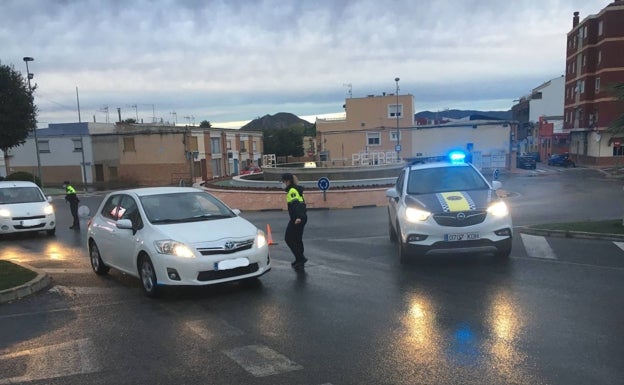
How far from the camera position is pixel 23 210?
15.1 metres

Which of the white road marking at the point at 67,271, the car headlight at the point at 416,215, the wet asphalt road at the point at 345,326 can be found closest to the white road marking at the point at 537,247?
the wet asphalt road at the point at 345,326

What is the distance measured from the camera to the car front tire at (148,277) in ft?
22.9

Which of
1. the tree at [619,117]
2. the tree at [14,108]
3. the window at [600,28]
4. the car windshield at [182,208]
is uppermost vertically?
the window at [600,28]

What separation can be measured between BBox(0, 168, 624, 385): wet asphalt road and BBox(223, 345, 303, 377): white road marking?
0.06 feet

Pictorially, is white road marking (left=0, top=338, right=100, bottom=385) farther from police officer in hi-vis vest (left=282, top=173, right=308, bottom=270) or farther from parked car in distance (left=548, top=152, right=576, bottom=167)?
parked car in distance (left=548, top=152, right=576, bottom=167)

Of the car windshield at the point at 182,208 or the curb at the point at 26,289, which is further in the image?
the car windshield at the point at 182,208

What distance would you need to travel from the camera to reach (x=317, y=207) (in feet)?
78.4

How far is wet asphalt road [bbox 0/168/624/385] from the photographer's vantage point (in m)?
Result: 4.46

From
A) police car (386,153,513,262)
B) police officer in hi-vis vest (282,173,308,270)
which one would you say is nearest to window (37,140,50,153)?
police officer in hi-vis vest (282,173,308,270)

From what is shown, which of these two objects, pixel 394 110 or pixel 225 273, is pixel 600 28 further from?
pixel 225 273

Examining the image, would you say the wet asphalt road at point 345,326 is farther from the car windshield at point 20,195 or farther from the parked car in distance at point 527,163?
the parked car in distance at point 527,163

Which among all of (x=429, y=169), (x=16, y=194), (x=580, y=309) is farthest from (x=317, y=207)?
(x=580, y=309)

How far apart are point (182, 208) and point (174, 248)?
1213 millimetres

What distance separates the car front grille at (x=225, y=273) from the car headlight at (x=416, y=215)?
2.83 m
